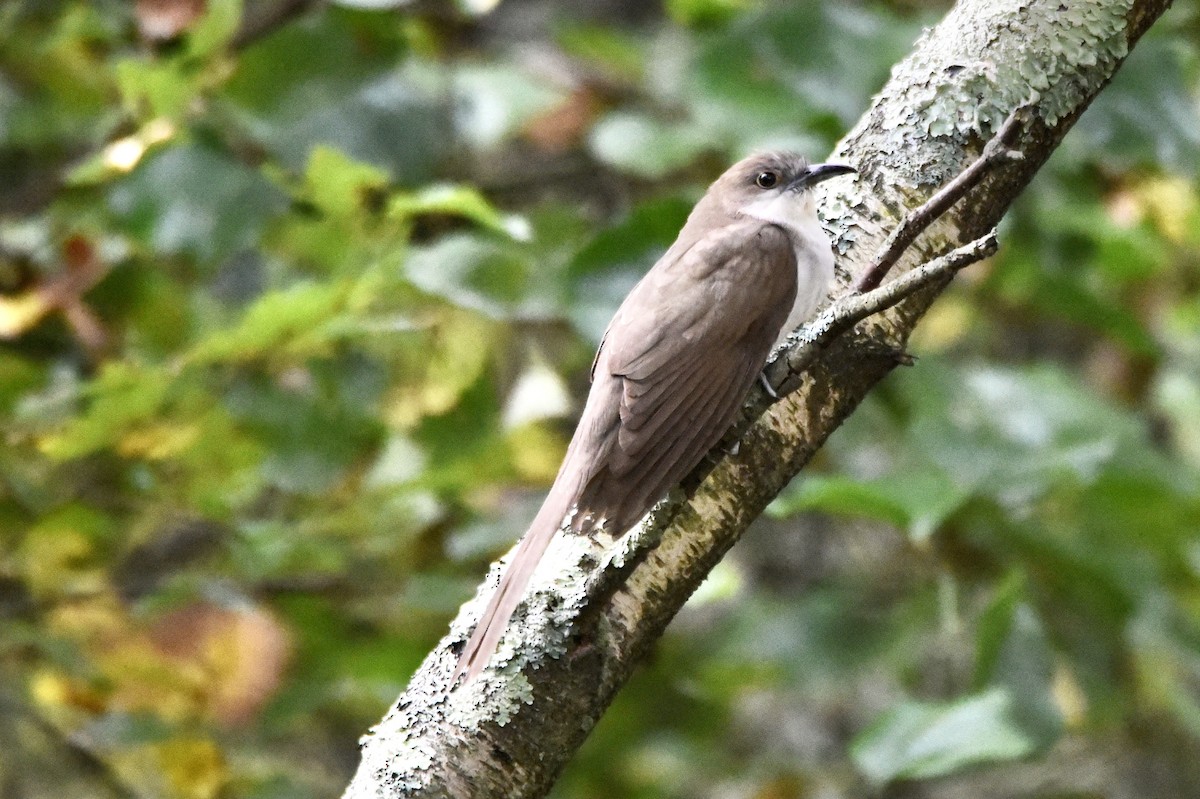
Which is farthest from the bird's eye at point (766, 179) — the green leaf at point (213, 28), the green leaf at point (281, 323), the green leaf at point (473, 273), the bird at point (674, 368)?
the green leaf at point (213, 28)

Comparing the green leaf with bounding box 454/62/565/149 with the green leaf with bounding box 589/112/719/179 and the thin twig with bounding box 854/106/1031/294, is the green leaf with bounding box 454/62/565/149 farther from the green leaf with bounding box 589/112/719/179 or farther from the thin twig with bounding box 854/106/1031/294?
the thin twig with bounding box 854/106/1031/294

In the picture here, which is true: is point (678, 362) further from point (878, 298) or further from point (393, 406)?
point (393, 406)

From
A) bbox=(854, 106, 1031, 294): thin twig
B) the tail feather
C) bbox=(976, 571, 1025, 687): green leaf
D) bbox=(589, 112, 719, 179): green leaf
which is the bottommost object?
the tail feather

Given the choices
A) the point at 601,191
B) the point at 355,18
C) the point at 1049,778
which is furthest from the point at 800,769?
the point at 355,18

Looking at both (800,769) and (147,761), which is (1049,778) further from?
(147,761)

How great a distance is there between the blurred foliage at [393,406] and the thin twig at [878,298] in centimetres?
81

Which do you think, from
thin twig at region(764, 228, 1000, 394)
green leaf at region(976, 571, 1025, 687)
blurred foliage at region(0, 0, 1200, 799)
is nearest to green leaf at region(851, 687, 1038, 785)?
blurred foliage at region(0, 0, 1200, 799)

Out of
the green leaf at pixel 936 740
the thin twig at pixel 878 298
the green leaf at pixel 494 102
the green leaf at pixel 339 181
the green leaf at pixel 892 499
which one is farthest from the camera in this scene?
the green leaf at pixel 494 102

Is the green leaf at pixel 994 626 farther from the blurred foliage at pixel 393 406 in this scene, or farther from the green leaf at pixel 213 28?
the green leaf at pixel 213 28

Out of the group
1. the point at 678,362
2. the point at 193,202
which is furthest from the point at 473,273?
the point at 678,362

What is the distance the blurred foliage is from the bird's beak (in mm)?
538

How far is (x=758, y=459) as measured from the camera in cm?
175

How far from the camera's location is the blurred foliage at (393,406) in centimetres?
274

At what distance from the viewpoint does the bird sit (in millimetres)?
1676
